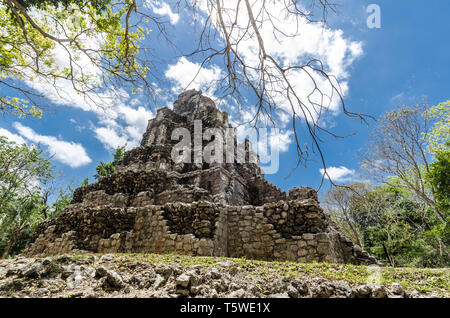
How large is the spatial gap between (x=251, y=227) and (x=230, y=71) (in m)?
5.22

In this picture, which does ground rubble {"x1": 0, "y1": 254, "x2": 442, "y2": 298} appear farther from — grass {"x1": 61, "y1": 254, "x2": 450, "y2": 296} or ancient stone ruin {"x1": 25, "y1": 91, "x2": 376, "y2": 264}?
ancient stone ruin {"x1": 25, "y1": 91, "x2": 376, "y2": 264}

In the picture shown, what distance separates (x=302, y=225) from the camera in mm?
6668

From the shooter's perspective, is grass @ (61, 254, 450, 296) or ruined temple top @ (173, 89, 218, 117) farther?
ruined temple top @ (173, 89, 218, 117)

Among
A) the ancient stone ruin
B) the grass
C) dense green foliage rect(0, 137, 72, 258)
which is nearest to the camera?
the grass

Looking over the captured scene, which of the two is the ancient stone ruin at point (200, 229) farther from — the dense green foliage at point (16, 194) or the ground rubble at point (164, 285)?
the dense green foliage at point (16, 194)

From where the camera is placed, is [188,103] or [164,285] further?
[188,103]

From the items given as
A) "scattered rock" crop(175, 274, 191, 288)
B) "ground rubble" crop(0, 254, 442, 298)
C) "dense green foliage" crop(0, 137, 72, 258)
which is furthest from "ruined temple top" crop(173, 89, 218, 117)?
"scattered rock" crop(175, 274, 191, 288)

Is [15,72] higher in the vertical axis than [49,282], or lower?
higher

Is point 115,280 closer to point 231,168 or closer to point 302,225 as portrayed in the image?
point 302,225

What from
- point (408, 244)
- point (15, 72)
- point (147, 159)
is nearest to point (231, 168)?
point (147, 159)

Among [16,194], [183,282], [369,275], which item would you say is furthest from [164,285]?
[16,194]

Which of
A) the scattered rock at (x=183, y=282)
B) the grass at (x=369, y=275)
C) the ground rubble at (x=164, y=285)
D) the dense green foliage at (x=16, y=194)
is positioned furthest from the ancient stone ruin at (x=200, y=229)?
the dense green foliage at (x=16, y=194)

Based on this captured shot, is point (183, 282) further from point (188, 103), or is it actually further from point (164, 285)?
point (188, 103)
